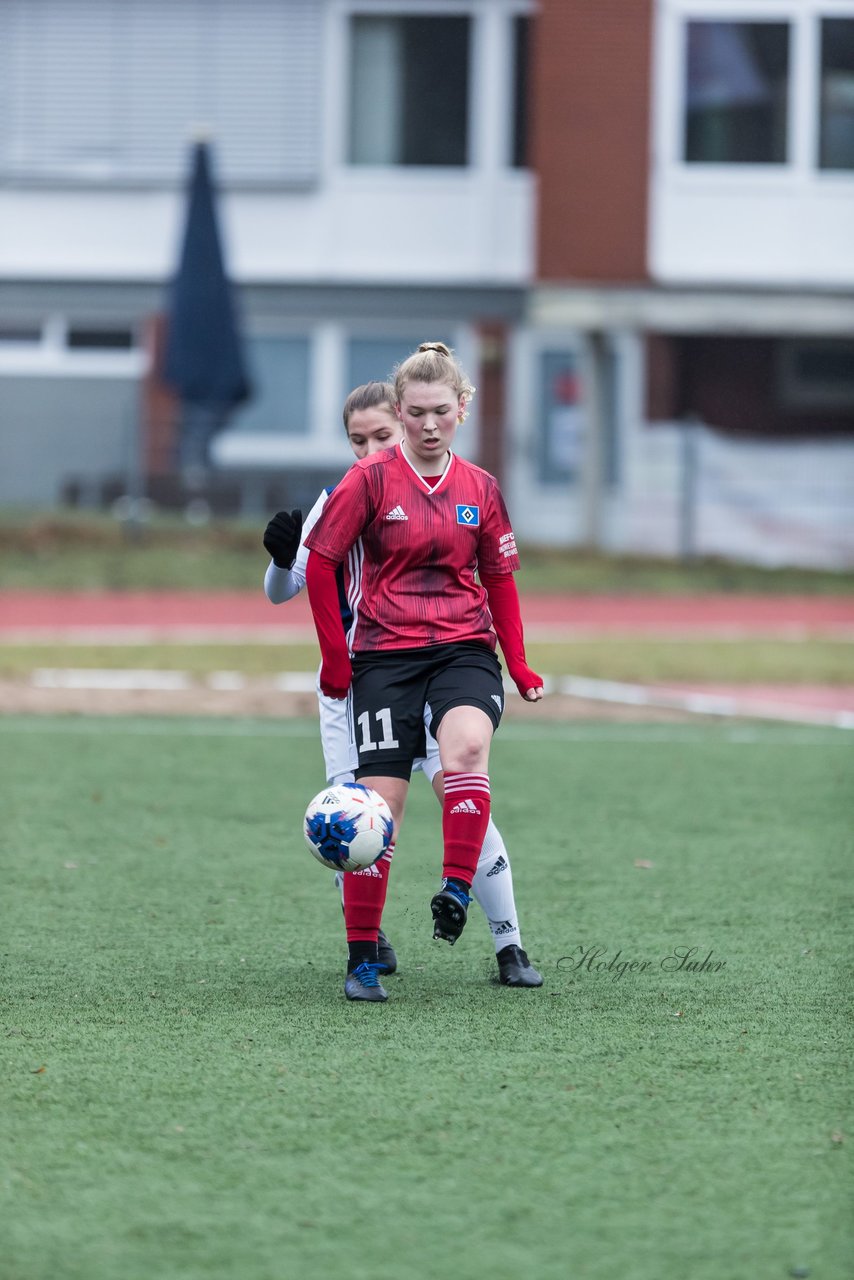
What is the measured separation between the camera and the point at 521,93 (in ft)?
87.5

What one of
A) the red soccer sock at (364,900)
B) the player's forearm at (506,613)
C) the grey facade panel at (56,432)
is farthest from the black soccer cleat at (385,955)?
the grey facade panel at (56,432)

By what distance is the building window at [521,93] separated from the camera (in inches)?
1041

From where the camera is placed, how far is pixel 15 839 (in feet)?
28.3

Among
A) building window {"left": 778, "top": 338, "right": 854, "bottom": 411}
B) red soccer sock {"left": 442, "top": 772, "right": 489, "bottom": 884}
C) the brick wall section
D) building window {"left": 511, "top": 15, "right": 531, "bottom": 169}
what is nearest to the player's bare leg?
red soccer sock {"left": 442, "top": 772, "right": 489, "bottom": 884}

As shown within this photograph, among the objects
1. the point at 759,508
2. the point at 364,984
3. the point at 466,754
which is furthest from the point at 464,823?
the point at 759,508

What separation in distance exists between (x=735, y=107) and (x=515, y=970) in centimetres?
2091

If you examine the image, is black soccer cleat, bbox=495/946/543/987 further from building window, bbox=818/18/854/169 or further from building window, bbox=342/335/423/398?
building window, bbox=342/335/423/398

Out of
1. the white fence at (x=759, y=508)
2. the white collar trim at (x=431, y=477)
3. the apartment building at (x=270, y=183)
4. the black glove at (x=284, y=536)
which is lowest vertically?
the white fence at (x=759, y=508)

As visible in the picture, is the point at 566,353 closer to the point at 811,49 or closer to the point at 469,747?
the point at 811,49

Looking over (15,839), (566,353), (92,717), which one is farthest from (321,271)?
(15,839)

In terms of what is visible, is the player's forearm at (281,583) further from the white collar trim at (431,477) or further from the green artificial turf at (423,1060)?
the green artificial turf at (423,1060)

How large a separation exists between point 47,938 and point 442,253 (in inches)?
814

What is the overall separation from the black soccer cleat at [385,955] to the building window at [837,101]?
20711 millimetres

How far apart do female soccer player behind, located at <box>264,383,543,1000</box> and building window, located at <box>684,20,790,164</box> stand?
20.0 m
